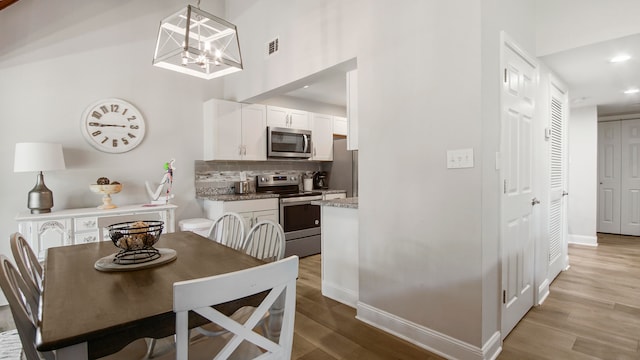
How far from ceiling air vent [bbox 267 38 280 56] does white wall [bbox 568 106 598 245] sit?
4651 millimetres

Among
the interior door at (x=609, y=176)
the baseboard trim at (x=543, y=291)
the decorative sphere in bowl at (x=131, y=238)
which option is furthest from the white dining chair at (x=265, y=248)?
the interior door at (x=609, y=176)

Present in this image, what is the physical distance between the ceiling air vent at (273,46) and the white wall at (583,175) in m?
4.65

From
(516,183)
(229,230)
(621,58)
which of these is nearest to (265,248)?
(229,230)

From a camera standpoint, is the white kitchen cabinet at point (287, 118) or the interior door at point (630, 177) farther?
the interior door at point (630, 177)

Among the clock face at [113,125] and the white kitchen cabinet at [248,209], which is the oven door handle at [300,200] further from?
the clock face at [113,125]

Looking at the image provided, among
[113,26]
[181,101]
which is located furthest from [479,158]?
[113,26]

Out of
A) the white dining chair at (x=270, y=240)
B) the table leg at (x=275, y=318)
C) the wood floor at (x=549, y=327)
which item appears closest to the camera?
the table leg at (x=275, y=318)

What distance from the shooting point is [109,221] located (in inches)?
93.4

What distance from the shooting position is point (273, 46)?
136 inches

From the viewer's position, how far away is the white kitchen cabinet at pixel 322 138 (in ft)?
16.8

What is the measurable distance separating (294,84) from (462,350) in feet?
8.68

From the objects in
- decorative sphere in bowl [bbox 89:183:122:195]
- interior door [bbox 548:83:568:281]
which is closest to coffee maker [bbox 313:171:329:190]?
decorative sphere in bowl [bbox 89:183:122:195]

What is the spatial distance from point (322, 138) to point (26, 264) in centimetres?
408

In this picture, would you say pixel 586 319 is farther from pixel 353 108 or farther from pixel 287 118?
pixel 287 118
